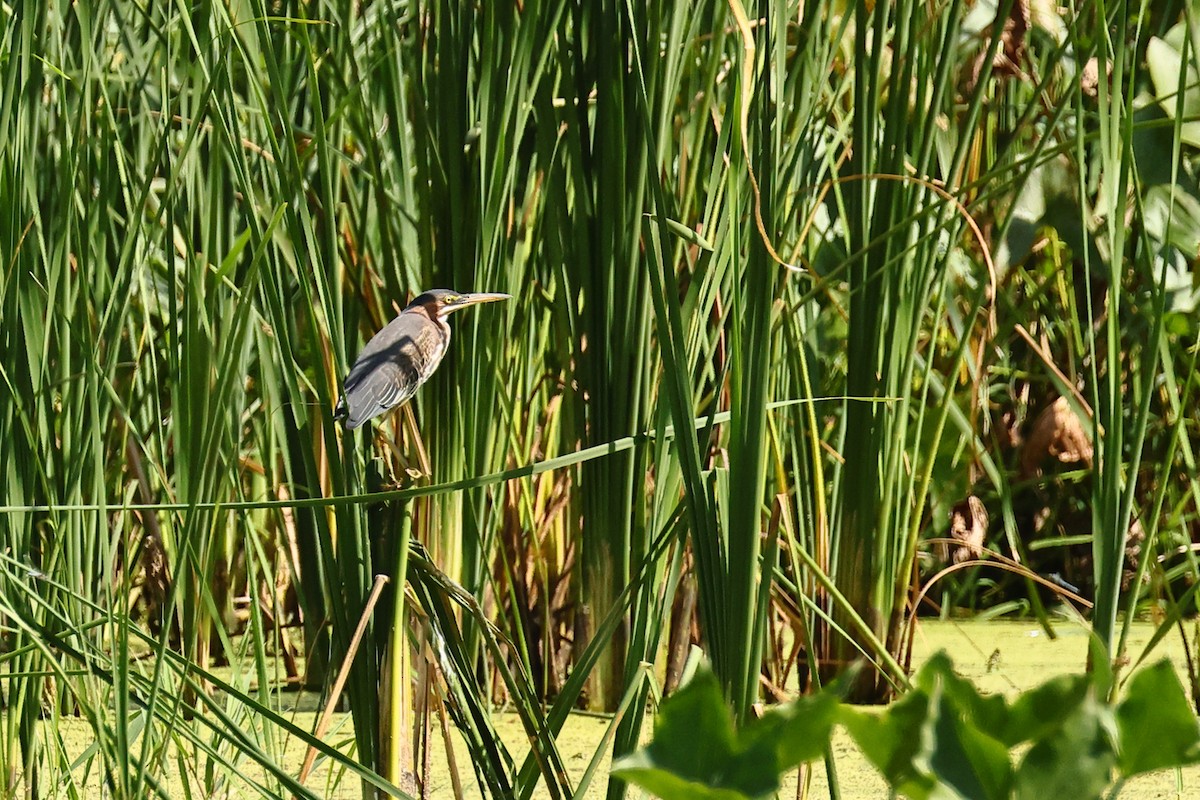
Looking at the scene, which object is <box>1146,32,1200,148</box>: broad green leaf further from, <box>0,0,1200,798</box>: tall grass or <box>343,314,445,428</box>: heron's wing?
<box>343,314,445,428</box>: heron's wing

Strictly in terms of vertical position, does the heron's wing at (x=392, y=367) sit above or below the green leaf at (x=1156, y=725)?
above

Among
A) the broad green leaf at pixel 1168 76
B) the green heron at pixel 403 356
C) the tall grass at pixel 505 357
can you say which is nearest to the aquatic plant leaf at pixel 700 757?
the tall grass at pixel 505 357

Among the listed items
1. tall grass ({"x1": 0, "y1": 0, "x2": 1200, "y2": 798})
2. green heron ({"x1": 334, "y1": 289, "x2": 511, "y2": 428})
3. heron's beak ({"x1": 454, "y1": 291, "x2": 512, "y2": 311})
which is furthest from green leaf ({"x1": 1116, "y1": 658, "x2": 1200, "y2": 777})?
heron's beak ({"x1": 454, "y1": 291, "x2": 512, "y2": 311})

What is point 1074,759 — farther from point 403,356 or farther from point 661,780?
point 403,356

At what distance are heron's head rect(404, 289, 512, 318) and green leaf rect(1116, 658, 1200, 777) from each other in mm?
986

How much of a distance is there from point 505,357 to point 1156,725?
4.40ft

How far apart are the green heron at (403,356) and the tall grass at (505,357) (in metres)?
0.03

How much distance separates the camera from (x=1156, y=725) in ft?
1.63

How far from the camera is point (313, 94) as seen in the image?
958 millimetres

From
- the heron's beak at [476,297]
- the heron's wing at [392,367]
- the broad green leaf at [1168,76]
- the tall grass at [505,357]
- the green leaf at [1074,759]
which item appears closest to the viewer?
the green leaf at [1074,759]

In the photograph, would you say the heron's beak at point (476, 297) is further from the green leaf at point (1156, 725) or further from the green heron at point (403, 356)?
the green leaf at point (1156, 725)

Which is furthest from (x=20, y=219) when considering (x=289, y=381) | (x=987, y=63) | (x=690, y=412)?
(x=987, y=63)

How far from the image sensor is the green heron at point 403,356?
126 cm

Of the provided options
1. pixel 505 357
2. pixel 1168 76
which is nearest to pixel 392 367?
pixel 505 357
